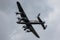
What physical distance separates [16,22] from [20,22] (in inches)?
86.5

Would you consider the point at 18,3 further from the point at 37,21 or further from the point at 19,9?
the point at 37,21

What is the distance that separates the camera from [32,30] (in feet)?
583

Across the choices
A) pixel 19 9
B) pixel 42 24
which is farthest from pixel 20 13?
pixel 42 24

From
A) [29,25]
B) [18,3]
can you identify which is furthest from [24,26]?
[18,3]

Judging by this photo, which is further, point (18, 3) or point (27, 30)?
point (27, 30)

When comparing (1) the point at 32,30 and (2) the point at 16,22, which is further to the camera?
(1) the point at 32,30

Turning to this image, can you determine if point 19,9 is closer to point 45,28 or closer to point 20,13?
point 20,13

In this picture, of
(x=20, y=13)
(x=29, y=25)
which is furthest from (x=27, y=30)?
(x=20, y=13)

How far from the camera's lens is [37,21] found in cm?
16175

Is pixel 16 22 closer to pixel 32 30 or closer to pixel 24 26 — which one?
pixel 24 26

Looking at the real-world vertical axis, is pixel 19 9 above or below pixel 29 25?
above

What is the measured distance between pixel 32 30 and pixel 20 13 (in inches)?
790

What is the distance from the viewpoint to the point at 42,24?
165125 millimetres

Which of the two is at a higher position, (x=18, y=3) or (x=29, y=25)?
(x=18, y=3)
